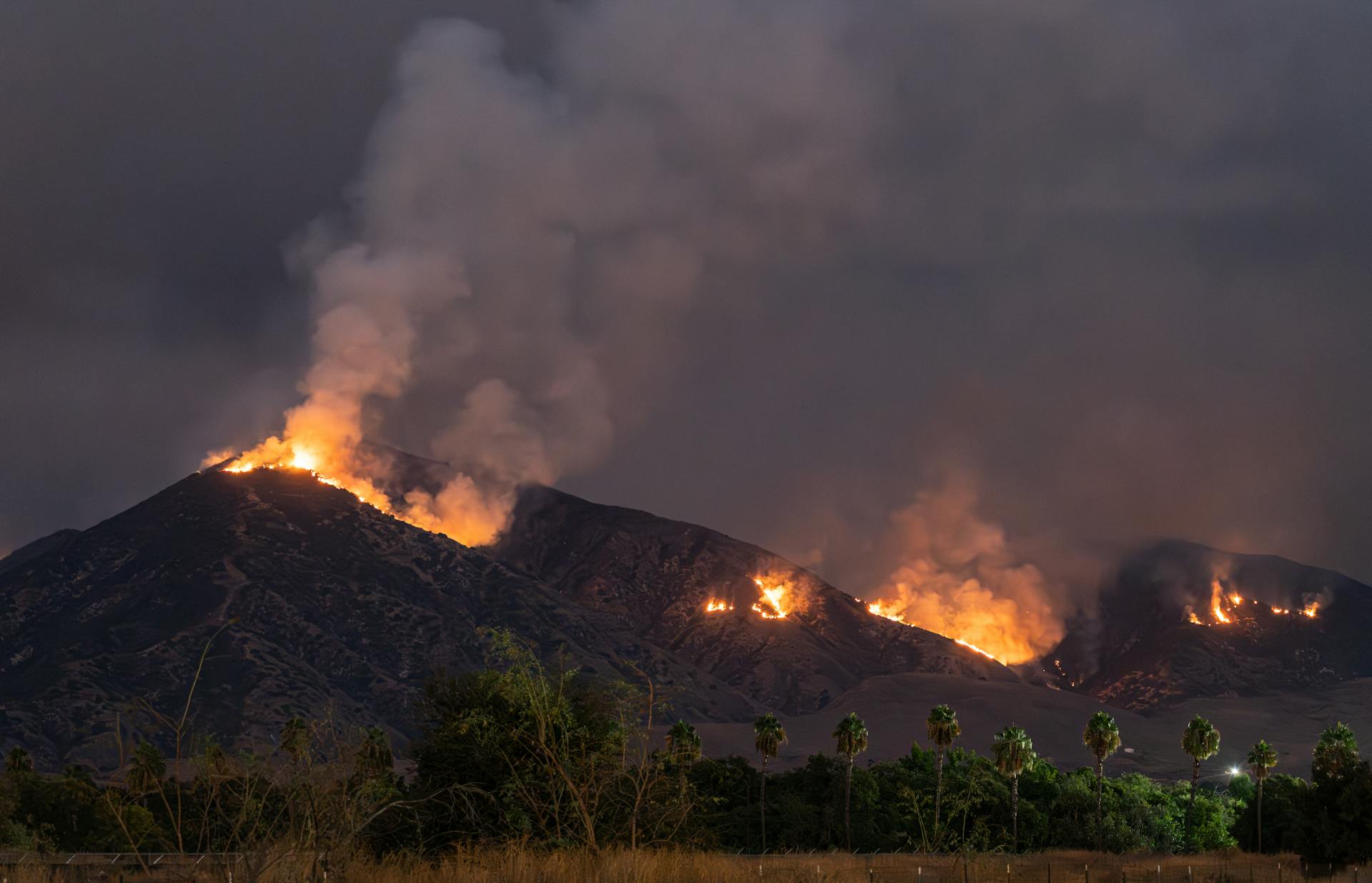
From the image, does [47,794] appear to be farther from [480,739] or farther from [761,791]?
[480,739]

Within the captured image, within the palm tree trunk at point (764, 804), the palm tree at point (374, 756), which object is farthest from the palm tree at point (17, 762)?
the palm tree trunk at point (764, 804)

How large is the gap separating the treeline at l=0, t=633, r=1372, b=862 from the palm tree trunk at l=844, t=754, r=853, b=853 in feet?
1.17

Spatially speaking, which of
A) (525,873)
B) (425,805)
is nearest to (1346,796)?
(425,805)

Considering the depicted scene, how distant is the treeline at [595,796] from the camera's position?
74.8 feet

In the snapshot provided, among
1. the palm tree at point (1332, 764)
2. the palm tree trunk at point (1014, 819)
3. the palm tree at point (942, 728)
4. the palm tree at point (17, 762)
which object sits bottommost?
the palm tree trunk at point (1014, 819)

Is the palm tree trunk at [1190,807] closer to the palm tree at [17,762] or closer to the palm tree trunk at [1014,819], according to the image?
the palm tree trunk at [1014,819]

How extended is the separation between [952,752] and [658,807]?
133 meters

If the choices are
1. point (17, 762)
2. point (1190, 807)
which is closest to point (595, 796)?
point (17, 762)

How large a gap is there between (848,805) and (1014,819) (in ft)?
47.8

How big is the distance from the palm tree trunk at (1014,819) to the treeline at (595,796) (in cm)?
33

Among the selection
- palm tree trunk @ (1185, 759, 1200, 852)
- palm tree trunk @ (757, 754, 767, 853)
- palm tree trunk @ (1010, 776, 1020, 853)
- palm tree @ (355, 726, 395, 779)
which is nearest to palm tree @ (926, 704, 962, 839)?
palm tree trunk @ (1010, 776, 1020, 853)

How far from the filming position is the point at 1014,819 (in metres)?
108

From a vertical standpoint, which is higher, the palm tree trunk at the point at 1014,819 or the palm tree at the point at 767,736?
the palm tree at the point at 767,736

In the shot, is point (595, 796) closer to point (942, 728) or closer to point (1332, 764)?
point (1332, 764)
